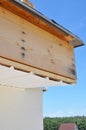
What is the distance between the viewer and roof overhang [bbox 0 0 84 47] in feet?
9.29

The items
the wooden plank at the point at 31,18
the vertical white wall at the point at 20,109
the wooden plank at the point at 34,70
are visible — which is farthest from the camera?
the vertical white wall at the point at 20,109

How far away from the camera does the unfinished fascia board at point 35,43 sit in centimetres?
277

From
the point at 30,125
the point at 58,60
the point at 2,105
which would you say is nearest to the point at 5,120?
the point at 2,105

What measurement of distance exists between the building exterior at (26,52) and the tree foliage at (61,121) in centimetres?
1344

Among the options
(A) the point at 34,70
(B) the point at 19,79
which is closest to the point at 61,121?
(B) the point at 19,79

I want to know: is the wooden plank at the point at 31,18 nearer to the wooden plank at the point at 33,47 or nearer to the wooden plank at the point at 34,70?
the wooden plank at the point at 33,47

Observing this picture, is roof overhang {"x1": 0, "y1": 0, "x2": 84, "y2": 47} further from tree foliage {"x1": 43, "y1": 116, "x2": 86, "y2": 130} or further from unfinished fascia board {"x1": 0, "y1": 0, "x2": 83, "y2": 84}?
tree foliage {"x1": 43, "y1": 116, "x2": 86, "y2": 130}

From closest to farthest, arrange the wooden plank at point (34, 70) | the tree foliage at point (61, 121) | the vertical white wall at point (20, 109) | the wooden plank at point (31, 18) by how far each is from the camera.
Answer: the wooden plank at point (34, 70) → the wooden plank at point (31, 18) → the vertical white wall at point (20, 109) → the tree foliage at point (61, 121)

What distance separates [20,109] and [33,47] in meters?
1.83

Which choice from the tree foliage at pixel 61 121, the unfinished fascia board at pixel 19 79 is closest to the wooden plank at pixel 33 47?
the unfinished fascia board at pixel 19 79

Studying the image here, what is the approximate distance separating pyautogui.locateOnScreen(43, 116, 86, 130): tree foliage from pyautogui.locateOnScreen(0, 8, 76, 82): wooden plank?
563 inches

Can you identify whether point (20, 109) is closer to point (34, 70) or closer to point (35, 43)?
point (34, 70)

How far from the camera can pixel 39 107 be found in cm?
515

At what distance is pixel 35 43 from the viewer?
3.14 metres
